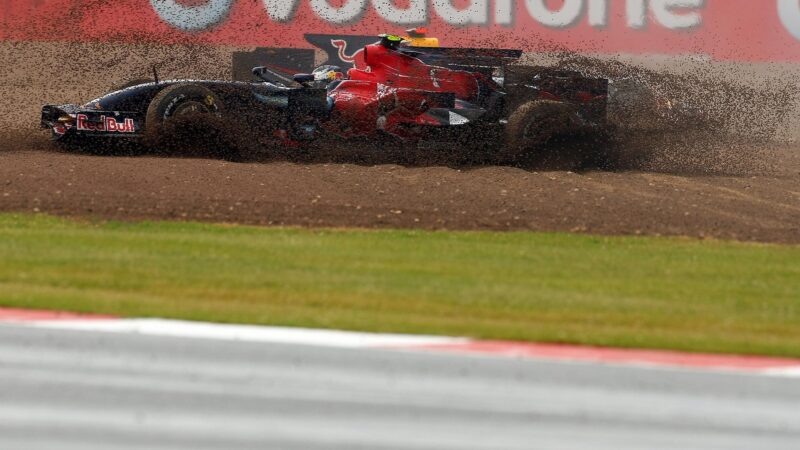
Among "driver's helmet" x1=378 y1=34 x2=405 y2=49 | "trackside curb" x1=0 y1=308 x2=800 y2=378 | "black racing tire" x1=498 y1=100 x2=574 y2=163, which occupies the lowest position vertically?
"black racing tire" x1=498 y1=100 x2=574 y2=163

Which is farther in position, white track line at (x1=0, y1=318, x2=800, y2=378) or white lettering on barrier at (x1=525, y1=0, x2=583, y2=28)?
white lettering on barrier at (x1=525, y1=0, x2=583, y2=28)

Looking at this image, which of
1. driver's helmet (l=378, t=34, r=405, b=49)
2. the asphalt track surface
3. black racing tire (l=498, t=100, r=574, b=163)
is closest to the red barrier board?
driver's helmet (l=378, t=34, r=405, b=49)

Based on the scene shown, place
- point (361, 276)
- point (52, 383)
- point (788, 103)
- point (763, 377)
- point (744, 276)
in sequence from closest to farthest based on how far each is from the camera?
point (52, 383) < point (763, 377) < point (361, 276) < point (744, 276) < point (788, 103)

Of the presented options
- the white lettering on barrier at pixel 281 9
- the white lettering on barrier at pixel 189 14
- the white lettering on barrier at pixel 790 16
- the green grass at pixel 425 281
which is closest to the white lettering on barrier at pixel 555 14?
the white lettering on barrier at pixel 790 16

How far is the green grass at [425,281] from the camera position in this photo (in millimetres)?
7426

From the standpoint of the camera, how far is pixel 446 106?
15.1 metres

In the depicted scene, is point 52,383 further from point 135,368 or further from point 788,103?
point 788,103

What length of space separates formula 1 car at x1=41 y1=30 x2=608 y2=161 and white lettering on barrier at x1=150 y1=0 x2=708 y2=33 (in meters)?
7.68

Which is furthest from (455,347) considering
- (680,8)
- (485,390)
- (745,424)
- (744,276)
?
(680,8)

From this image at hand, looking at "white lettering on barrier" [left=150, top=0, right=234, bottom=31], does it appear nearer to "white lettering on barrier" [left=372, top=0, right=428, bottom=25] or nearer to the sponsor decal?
"white lettering on barrier" [left=372, top=0, right=428, bottom=25]

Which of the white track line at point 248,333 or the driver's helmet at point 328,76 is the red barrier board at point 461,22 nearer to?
the driver's helmet at point 328,76

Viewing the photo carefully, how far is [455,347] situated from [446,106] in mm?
8552

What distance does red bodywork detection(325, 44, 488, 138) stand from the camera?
14953 millimetres

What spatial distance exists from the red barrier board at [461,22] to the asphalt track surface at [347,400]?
658 inches
